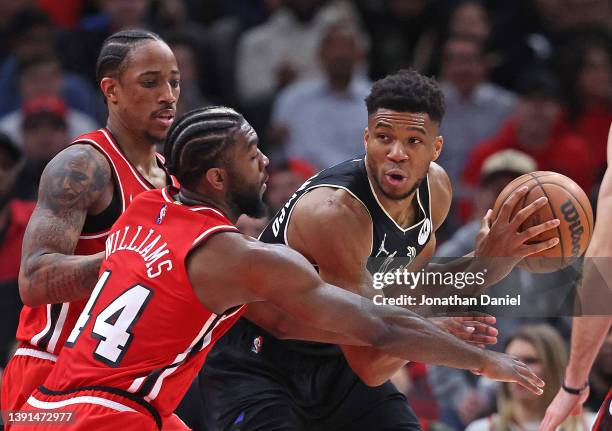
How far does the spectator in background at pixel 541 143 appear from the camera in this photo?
28.8 ft

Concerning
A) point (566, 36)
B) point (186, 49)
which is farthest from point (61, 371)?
point (566, 36)

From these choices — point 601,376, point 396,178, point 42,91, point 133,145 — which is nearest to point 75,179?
point 133,145

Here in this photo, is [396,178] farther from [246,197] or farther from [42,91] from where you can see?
[42,91]

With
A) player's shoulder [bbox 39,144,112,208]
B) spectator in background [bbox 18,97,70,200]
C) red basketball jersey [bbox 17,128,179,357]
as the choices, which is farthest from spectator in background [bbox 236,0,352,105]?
player's shoulder [bbox 39,144,112,208]

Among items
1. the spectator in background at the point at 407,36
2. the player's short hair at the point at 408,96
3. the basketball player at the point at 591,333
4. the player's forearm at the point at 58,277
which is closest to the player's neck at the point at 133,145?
the player's forearm at the point at 58,277

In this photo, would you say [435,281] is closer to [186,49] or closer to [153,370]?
[153,370]

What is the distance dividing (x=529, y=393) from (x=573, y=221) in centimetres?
161

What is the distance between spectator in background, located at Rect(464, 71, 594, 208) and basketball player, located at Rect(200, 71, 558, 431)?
3877 mm

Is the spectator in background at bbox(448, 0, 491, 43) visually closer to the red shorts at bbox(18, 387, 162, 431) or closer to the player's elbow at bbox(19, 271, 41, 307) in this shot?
the player's elbow at bbox(19, 271, 41, 307)

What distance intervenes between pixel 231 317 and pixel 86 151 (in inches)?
40.7

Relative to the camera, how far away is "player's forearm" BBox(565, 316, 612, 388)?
459 centimetres

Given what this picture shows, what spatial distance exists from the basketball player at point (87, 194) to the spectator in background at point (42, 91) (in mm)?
3686

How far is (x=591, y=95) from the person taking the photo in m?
9.18

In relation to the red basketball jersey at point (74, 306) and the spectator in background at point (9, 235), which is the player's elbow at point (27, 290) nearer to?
the red basketball jersey at point (74, 306)
